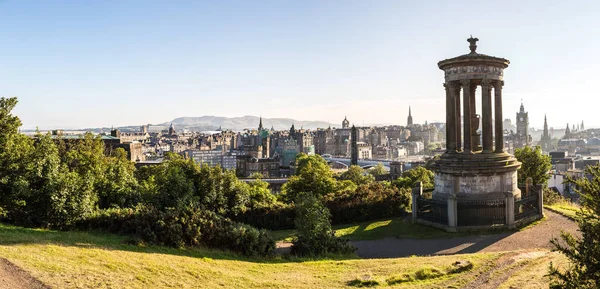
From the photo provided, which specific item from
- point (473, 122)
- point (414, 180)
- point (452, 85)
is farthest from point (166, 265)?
point (414, 180)

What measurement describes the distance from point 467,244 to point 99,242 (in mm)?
14898

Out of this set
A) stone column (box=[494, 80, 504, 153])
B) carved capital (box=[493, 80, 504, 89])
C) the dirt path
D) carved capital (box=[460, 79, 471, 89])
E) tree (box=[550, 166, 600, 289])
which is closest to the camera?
tree (box=[550, 166, 600, 289])

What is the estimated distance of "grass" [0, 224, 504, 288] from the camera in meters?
12.7

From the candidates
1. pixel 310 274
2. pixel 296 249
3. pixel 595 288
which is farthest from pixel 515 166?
pixel 595 288

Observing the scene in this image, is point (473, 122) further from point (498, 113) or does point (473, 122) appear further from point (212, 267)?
point (212, 267)

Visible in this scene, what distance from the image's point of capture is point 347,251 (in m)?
19.6

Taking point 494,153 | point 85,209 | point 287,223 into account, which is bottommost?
point 287,223

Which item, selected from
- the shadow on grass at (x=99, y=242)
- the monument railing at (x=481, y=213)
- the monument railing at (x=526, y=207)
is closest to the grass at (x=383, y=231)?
the monument railing at (x=481, y=213)

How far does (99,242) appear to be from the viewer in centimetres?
1675

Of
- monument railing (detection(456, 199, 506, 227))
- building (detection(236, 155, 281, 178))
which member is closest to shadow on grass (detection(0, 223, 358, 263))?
monument railing (detection(456, 199, 506, 227))

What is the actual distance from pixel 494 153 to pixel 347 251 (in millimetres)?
10228

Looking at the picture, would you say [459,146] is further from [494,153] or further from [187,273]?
[187,273]

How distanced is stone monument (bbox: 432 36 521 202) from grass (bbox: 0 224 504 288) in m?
6.35

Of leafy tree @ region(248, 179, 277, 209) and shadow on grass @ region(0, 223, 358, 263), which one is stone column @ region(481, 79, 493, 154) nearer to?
shadow on grass @ region(0, 223, 358, 263)
